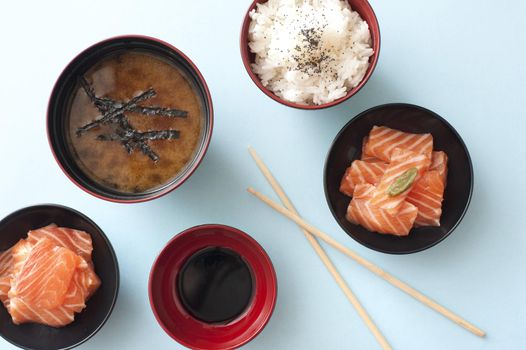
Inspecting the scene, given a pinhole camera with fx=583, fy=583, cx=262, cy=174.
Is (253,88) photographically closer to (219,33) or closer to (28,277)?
(219,33)

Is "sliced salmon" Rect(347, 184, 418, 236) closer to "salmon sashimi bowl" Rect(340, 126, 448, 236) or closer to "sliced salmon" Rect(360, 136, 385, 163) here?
"salmon sashimi bowl" Rect(340, 126, 448, 236)

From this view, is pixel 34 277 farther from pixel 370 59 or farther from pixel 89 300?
pixel 370 59

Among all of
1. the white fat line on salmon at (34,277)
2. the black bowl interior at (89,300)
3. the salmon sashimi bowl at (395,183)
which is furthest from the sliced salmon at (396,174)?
the white fat line on salmon at (34,277)

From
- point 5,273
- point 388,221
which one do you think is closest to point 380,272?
point 388,221

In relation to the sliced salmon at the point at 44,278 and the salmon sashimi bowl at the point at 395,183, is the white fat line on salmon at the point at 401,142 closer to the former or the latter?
the salmon sashimi bowl at the point at 395,183

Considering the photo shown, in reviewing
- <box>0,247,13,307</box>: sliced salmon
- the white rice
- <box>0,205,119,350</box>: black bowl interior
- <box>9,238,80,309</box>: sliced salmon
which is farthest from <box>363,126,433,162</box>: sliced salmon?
<box>0,247,13,307</box>: sliced salmon

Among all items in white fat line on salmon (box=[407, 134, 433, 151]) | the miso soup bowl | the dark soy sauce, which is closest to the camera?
the miso soup bowl

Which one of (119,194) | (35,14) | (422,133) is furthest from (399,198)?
(35,14)

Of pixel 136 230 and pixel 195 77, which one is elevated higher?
pixel 195 77
